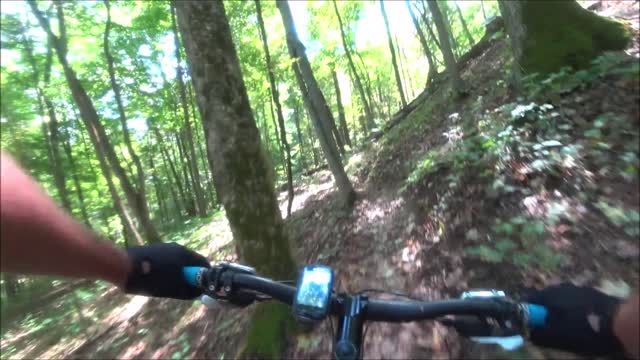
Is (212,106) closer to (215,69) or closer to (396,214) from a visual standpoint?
(215,69)

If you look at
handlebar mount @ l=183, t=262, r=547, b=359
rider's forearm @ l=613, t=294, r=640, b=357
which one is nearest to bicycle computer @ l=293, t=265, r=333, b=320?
handlebar mount @ l=183, t=262, r=547, b=359

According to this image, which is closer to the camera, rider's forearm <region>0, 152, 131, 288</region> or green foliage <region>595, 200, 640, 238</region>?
rider's forearm <region>0, 152, 131, 288</region>

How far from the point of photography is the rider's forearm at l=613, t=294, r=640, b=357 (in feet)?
3.99

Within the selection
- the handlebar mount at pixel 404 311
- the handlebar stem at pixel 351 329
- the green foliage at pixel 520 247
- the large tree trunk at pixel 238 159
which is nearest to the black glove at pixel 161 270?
the handlebar mount at pixel 404 311

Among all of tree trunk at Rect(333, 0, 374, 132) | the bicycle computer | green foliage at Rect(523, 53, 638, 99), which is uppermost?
tree trunk at Rect(333, 0, 374, 132)

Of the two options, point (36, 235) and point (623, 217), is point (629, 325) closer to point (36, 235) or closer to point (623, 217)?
point (36, 235)

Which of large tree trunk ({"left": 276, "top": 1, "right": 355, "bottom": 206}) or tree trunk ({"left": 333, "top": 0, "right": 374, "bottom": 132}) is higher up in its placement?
tree trunk ({"left": 333, "top": 0, "right": 374, "bottom": 132})

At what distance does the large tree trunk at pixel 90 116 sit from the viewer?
1239cm

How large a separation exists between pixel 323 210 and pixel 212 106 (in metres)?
6.35

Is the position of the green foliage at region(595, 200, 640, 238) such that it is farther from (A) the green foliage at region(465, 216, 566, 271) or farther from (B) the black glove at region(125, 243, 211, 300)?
(B) the black glove at region(125, 243, 211, 300)

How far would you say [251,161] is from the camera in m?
4.66

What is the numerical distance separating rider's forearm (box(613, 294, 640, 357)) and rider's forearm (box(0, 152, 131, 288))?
5.12 ft

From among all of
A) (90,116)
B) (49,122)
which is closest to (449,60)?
(90,116)

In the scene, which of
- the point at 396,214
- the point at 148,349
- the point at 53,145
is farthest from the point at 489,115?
the point at 53,145
